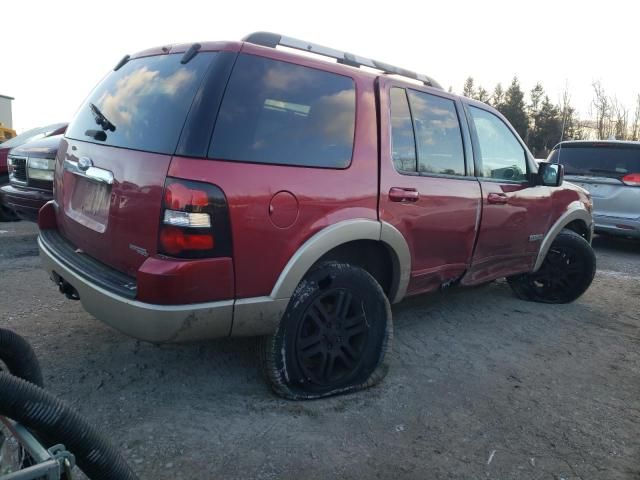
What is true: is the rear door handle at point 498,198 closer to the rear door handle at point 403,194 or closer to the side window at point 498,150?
the side window at point 498,150

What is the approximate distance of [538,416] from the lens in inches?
114

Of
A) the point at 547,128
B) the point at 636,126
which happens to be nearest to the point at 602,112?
the point at 636,126

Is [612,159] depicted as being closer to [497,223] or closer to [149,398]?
[497,223]

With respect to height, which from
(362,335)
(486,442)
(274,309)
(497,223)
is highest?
(497,223)

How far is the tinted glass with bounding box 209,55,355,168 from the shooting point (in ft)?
8.04

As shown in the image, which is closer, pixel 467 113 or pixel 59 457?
pixel 59 457

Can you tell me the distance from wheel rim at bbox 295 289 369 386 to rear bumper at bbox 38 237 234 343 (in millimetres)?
517

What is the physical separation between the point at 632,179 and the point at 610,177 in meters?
0.29

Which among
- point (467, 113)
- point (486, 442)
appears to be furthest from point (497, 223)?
point (486, 442)

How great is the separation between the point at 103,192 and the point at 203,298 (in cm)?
84

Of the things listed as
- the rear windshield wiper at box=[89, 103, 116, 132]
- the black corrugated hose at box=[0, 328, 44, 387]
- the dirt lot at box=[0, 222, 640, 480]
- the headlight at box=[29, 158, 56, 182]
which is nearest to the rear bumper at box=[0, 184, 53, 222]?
the headlight at box=[29, 158, 56, 182]

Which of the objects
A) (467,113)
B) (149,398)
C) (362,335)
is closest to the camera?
(149,398)

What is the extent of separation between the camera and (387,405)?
2.91m

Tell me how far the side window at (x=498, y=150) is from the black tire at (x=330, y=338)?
1574 mm
